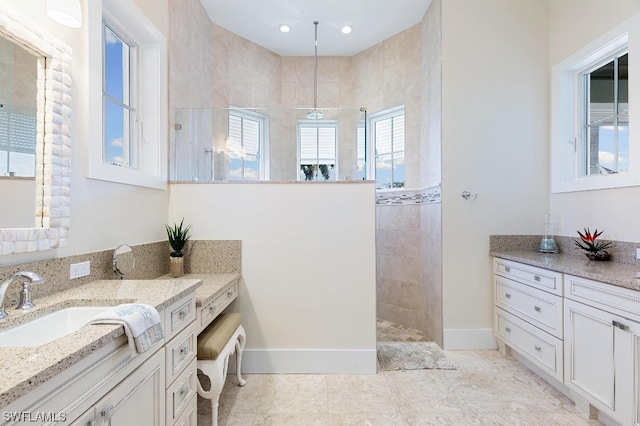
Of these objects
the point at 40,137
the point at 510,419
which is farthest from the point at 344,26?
the point at 510,419

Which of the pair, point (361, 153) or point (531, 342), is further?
point (361, 153)

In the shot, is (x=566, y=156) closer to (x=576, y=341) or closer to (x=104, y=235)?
(x=576, y=341)

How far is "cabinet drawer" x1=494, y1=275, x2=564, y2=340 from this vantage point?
209 centimetres

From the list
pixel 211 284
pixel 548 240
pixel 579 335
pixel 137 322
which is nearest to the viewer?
pixel 137 322

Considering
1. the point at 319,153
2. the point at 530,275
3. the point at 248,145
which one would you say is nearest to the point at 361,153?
the point at 319,153

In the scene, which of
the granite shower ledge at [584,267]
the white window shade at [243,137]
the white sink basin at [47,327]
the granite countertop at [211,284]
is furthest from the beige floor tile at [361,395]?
the white window shade at [243,137]

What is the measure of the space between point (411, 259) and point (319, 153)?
166cm

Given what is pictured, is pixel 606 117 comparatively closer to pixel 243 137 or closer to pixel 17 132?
pixel 243 137

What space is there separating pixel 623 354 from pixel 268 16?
383 cm

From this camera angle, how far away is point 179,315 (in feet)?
4.85

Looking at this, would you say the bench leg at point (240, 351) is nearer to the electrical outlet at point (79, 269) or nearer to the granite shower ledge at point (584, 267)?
the electrical outlet at point (79, 269)

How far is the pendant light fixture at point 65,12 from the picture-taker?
4.24 ft

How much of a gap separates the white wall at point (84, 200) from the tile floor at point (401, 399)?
1.21 metres

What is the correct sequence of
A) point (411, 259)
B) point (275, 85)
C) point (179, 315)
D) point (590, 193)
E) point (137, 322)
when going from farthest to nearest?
point (275, 85)
point (411, 259)
point (590, 193)
point (179, 315)
point (137, 322)
